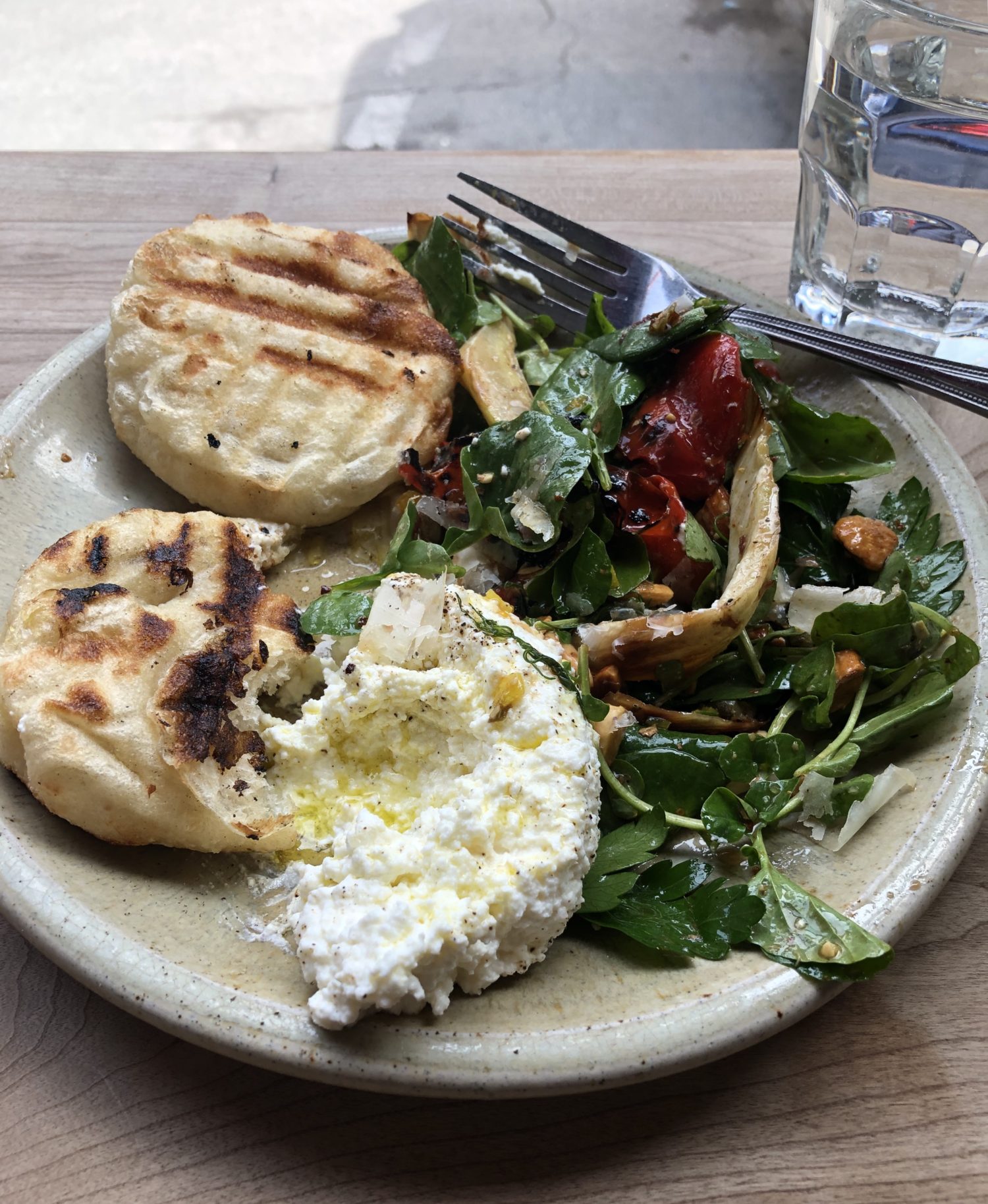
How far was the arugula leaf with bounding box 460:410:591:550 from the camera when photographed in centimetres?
188

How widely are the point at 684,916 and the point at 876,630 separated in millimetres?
629

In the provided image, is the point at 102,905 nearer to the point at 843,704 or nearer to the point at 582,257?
the point at 843,704

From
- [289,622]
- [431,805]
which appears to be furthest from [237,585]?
[431,805]

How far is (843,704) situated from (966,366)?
0.81 meters

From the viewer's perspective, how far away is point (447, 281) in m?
2.38

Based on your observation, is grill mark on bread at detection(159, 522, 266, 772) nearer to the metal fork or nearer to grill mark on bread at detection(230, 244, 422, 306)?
grill mark on bread at detection(230, 244, 422, 306)

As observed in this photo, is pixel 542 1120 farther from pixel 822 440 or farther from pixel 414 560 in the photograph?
pixel 822 440

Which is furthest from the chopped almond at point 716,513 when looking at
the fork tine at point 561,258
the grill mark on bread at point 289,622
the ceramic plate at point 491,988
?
the grill mark on bread at point 289,622

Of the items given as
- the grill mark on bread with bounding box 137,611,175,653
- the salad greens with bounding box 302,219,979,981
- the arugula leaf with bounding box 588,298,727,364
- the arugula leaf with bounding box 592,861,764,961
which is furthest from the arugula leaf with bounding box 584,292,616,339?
the arugula leaf with bounding box 592,861,764,961

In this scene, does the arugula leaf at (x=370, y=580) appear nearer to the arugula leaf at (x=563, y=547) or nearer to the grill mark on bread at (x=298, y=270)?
the arugula leaf at (x=563, y=547)

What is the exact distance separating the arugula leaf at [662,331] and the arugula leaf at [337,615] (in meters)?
0.72

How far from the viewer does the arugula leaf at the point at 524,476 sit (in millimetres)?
1881

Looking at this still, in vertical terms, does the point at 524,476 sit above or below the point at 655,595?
above

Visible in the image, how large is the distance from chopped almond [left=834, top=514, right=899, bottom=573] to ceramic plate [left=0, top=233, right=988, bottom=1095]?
0.53ft
